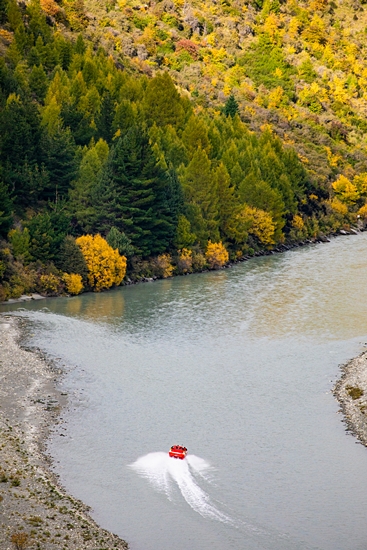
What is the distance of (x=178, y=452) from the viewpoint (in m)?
42.0

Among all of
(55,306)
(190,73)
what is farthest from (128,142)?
(190,73)

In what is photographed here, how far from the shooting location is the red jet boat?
41872 mm

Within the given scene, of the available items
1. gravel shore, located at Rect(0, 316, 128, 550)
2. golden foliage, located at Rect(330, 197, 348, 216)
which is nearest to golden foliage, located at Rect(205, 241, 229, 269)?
golden foliage, located at Rect(330, 197, 348, 216)

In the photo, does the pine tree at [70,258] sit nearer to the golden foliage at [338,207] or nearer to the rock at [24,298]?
the rock at [24,298]

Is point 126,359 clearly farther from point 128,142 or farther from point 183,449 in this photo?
point 128,142

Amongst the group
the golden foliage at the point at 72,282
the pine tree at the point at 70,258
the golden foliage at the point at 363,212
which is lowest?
the golden foliage at the point at 363,212

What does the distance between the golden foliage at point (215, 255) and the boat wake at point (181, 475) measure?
6292cm

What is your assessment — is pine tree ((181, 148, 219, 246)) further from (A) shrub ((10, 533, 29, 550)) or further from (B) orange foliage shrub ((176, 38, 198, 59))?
(B) orange foliage shrub ((176, 38, 198, 59))

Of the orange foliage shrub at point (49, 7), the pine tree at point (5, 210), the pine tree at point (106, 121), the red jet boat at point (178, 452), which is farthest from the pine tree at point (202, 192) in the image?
the orange foliage shrub at point (49, 7)

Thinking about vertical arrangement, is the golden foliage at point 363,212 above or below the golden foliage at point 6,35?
below

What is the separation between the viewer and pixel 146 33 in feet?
630

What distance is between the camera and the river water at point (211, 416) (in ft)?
119

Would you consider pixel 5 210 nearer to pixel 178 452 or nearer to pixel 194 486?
pixel 178 452

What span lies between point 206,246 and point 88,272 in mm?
21729
